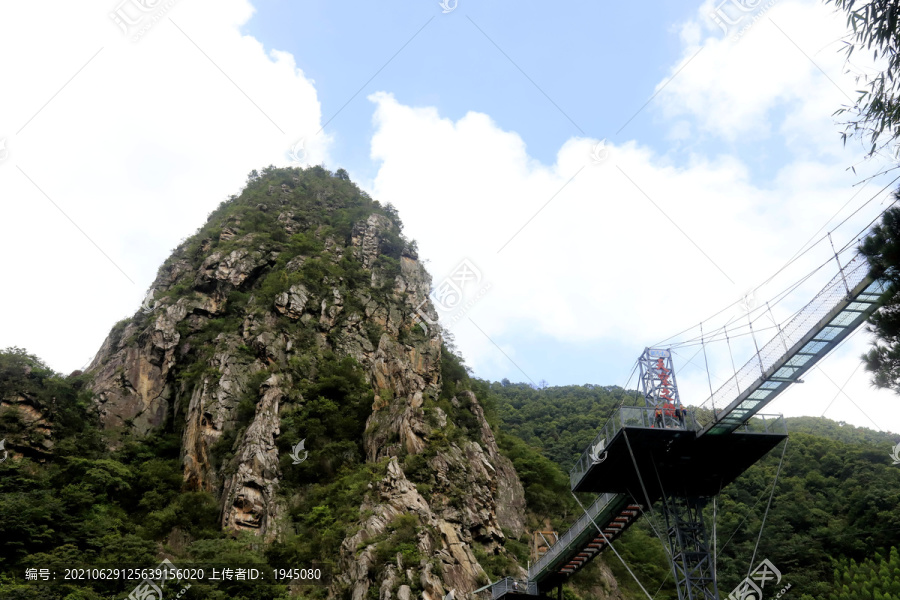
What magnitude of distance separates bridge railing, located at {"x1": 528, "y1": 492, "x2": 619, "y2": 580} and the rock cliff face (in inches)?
103

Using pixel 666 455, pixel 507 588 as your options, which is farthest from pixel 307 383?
pixel 666 455

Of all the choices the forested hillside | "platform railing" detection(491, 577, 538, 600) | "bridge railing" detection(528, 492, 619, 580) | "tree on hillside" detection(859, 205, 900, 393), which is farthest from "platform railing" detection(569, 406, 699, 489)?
the forested hillside

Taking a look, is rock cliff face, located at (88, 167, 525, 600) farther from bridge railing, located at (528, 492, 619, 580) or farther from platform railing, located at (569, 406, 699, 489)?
platform railing, located at (569, 406, 699, 489)

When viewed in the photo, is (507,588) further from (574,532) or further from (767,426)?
(767,426)

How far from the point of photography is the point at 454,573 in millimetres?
24688

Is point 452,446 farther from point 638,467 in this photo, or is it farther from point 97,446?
point 97,446

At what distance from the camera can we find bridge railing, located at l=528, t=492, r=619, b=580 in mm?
25281

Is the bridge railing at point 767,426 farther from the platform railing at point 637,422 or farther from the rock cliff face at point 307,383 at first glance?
the rock cliff face at point 307,383

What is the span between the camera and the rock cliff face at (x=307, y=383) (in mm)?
27281

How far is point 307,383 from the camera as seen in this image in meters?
36.2

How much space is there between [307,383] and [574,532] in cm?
1797

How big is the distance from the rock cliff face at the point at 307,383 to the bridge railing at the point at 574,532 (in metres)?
2.62

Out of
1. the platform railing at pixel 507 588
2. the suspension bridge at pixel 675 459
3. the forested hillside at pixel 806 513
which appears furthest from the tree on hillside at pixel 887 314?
the forested hillside at pixel 806 513

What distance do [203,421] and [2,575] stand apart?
13309 millimetres
